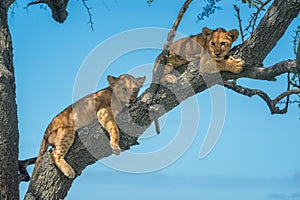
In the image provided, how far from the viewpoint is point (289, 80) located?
7.18 meters

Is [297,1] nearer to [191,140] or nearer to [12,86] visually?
[191,140]

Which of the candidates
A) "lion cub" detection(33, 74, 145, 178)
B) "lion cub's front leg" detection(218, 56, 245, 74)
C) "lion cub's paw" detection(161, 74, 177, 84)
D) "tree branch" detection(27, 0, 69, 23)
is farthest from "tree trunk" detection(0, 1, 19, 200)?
"lion cub's front leg" detection(218, 56, 245, 74)

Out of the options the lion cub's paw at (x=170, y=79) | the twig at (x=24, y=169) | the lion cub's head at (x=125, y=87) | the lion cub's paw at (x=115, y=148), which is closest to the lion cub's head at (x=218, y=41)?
the lion cub's paw at (x=170, y=79)

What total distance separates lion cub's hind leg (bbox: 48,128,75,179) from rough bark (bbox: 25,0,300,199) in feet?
0.20

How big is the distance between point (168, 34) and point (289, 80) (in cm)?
225

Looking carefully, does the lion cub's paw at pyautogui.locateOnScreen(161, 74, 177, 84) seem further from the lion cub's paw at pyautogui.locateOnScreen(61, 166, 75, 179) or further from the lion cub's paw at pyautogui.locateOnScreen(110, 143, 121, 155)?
the lion cub's paw at pyautogui.locateOnScreen(61, 166, 75, 179)

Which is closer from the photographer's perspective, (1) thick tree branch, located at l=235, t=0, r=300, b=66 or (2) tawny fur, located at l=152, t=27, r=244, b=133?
(1) thick tree branch, located at l=235, t=0, r=300, b=66

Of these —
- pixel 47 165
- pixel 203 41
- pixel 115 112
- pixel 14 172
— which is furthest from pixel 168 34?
pixel 14 172

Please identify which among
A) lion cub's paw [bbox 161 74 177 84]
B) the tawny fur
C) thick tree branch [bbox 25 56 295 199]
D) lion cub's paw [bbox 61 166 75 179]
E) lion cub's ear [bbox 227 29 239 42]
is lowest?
lion cub's paw [bbox 61 166 75 179]

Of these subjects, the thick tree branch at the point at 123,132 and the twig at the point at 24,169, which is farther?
the twig at the point at 24,169

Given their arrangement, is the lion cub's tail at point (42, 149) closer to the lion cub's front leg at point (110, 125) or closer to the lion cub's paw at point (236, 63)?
the lion cub's front leg at point (110, 125)

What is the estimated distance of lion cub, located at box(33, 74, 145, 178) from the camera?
587 centimetres

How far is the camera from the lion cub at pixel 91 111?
5871 mm

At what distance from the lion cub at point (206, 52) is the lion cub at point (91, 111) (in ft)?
1.25
